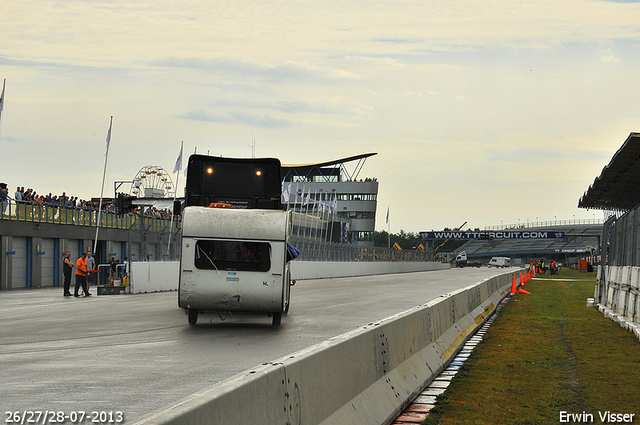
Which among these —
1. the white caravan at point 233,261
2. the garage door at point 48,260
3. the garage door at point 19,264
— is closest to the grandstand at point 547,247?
the garage door at point 48,260

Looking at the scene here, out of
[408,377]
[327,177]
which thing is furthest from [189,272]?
[327,177]

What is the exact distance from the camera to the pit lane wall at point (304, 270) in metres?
31.6

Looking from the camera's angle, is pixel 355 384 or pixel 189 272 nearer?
pixel 355 384

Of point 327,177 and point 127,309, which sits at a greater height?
point 327,177

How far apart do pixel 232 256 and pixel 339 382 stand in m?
9.96

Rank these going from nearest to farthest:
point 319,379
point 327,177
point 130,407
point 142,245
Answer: point 319,379 < point 130,407 < point 142,245 < point 327,177

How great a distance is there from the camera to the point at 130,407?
25.7 feet

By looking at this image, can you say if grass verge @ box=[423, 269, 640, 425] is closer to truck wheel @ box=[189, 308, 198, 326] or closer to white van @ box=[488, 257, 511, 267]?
truck wheel @ box=[189, 308, 198, 326]

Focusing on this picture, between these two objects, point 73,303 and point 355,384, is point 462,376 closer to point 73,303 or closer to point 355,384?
point 355,384

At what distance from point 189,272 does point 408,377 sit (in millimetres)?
7882

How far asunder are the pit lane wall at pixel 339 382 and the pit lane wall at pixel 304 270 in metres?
21.1

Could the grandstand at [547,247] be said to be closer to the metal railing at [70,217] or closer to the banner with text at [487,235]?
the banner with text at [487,235]

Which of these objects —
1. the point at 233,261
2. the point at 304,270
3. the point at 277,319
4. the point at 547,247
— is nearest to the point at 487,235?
the point at 547,247

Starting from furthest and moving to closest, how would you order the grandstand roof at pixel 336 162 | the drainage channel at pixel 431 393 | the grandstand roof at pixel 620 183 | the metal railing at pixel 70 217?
1. the grandstand roof at pixel 336 162
2. the metal railing at pixel 70 217
3. the grandstand roof at pixel 620 183
4. the drainage channel at pixel 431 393
